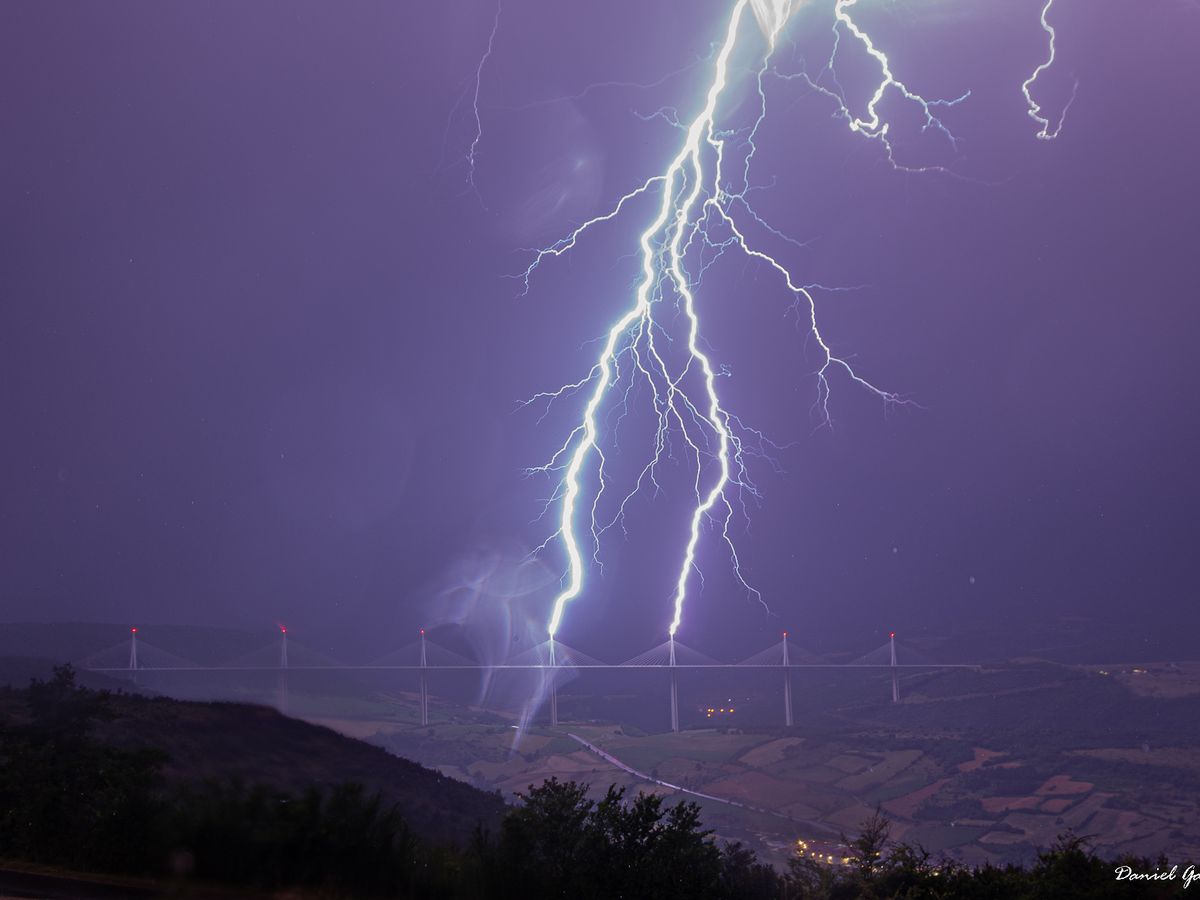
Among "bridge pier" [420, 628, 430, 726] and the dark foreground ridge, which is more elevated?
the dark foreground ridge

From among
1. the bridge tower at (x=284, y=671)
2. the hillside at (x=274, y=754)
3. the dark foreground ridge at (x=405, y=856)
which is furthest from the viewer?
the bridge tower at (x=284, y=671)

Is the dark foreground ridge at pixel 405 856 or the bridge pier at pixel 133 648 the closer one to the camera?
the dark foreground ridge at pixel 405 856

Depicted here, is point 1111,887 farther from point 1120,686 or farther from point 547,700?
point 1120,686

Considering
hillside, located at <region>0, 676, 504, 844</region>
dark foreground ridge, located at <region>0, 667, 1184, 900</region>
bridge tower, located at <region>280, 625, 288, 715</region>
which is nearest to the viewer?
dark foreground ridge, located at <region>0, 667, 1184, 900</region>

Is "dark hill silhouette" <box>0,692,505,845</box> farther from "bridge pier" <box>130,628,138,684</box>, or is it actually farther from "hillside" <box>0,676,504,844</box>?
"bridge pier" <box>130,628,138,684</box>

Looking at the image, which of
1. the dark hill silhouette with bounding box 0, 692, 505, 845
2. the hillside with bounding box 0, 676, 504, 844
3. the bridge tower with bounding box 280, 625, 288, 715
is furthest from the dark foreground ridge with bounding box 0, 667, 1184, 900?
the bridge tower with bounding box 280, 625, 288, 715

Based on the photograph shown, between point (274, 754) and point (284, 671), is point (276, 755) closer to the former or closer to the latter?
point (274, 754)

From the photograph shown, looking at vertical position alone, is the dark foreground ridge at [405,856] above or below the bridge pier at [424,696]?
above

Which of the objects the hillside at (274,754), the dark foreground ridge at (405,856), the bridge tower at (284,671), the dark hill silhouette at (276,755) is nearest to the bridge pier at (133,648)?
the bridge tower at (284,671)

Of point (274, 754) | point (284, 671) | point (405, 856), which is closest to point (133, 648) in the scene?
point (284, 671)

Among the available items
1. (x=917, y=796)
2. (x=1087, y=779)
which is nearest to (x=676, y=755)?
(x=917, y=796)

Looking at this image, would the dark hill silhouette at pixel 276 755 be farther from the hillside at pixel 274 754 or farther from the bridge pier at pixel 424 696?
the bridge pier at pixel 424 696
